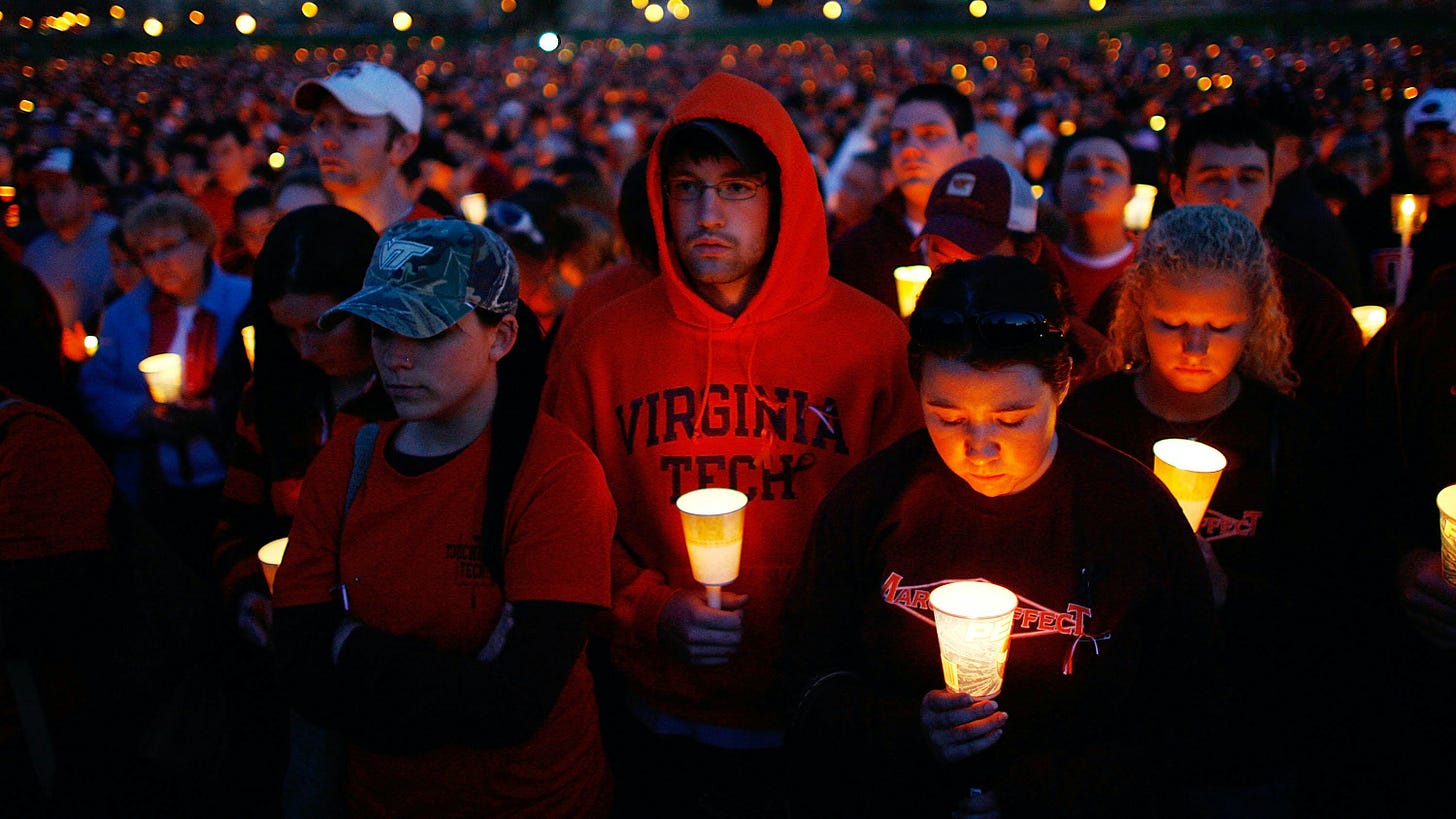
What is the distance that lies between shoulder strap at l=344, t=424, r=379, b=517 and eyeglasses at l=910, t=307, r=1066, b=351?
1290mm

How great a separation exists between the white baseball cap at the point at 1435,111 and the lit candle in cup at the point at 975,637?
526 cm

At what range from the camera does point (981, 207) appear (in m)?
3.94

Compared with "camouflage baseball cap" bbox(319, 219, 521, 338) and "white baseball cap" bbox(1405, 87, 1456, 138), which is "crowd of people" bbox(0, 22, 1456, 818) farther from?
"white baseball cap" bbox(1405, 87, 1456, 138)

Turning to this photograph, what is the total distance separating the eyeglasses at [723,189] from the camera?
2.68m

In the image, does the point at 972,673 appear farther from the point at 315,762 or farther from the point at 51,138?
the point at 51,138

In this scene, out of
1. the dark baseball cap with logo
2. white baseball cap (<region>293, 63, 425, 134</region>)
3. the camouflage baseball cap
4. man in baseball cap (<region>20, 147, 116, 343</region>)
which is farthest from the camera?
man in baseball cap (<region>20, 147, 116, 343</region>)

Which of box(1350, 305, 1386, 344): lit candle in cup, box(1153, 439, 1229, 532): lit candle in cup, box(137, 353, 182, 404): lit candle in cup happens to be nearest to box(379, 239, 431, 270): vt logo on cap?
box(1153, 439, 1229, 532): lit candle in cup

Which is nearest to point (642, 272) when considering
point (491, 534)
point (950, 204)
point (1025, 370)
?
point (950, 204)

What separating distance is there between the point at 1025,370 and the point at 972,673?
0.60 metres

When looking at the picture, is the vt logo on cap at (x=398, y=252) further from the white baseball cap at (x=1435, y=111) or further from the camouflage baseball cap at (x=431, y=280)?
the white baseball cap at (x=1435, y=111)

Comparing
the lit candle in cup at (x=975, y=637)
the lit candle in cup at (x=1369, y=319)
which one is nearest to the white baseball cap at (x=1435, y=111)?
the lit candle in cup at (x=1369, y=319)

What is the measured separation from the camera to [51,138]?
11.7m

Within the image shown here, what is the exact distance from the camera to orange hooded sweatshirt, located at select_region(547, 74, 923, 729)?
2.62 meters

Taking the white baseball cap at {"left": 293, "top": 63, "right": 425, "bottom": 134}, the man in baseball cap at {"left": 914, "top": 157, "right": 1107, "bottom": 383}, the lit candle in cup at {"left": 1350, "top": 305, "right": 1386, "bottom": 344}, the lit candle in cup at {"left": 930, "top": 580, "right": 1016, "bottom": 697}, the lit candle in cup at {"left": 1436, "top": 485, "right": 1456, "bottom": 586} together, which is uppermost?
the white baseball cap at {"left": 293, "top": 63, "right": 425, "bottom": 134}
